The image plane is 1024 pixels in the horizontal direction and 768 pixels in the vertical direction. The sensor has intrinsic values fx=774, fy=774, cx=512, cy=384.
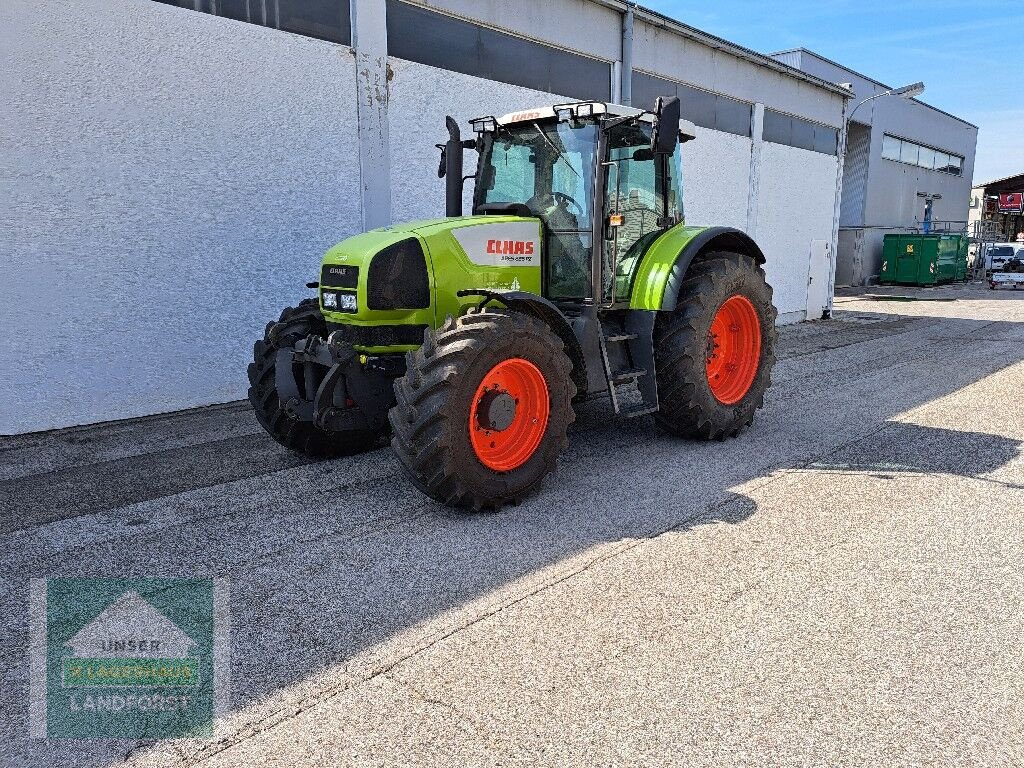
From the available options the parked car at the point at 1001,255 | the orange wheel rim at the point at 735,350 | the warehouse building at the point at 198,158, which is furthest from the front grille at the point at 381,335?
the parked car at the point at 1001,255

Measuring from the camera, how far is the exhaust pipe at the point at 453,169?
19.0 feet

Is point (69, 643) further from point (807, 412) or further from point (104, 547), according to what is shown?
point (807, 412)

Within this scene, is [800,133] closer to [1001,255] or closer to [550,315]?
[550,315]

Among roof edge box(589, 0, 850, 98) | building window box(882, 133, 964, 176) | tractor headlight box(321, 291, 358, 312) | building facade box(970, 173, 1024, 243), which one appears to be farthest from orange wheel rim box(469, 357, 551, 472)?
building facade box(970, 173, 1024, 243)

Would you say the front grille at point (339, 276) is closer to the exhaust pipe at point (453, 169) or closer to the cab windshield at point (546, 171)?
the cab windshield at point (546, 171)

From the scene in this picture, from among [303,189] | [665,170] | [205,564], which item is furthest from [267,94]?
[205,564]

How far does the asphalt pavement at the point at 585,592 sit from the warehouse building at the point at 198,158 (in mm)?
1057

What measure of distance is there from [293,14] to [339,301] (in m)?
4.44

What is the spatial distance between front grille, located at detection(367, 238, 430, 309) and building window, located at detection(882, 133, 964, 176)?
32.1 metres

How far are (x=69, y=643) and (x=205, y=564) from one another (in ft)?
2.51

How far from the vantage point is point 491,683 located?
279cm

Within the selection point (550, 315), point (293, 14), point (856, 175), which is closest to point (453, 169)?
point (550, 315)

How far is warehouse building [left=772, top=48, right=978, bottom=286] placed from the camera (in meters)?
29.8

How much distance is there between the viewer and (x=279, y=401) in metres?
5.15
